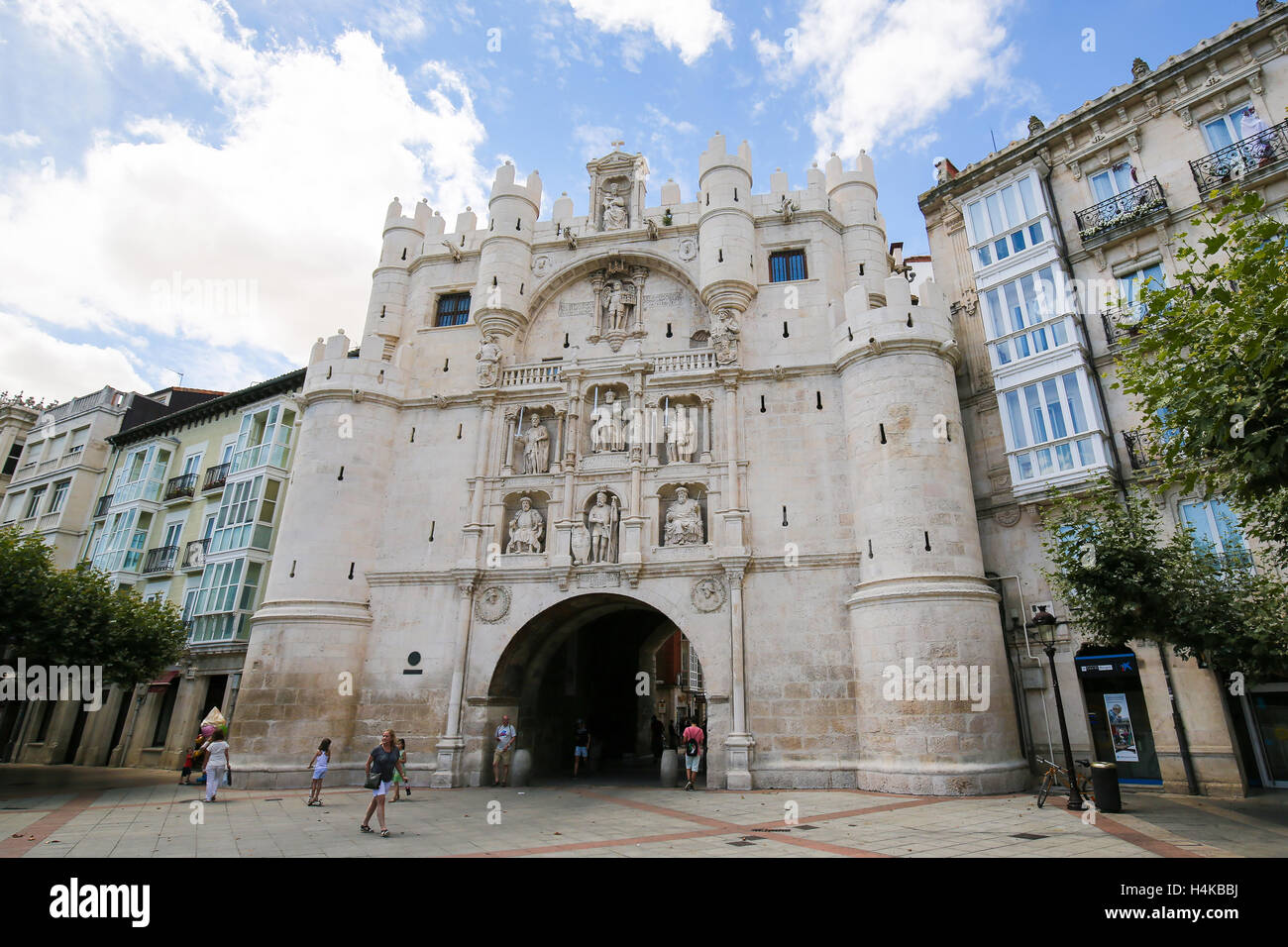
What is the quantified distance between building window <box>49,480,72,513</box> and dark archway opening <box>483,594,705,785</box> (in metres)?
31.1

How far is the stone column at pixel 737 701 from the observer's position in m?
19.0

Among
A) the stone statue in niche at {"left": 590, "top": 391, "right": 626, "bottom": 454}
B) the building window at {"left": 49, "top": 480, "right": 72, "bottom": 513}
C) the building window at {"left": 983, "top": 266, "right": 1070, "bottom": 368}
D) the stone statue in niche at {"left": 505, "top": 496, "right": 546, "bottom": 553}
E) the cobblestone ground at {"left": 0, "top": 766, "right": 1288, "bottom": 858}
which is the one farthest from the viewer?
the building window at {"left": 49, "top": 480, "right": 72, "bottom": 513}

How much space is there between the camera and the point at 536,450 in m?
24.2

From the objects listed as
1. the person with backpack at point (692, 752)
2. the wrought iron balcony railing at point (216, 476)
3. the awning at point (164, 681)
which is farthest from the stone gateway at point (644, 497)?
the awning at point (164, 681)

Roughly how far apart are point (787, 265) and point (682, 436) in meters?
7.72

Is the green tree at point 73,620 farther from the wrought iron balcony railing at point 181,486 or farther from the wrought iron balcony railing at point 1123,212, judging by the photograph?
the wrought iron balcony railing at point 1123,212

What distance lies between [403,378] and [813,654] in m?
17.1

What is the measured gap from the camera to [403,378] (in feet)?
84.7

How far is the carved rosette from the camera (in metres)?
20.7

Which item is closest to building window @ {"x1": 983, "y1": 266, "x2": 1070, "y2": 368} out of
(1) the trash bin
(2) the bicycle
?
(2) the bicycle

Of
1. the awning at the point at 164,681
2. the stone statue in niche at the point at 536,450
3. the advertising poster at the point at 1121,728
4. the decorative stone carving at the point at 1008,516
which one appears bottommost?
the advertising poster at the point at 1121,728

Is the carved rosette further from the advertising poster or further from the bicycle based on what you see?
the advertising poster

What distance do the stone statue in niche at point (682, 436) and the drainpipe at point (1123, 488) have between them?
11.5 meters

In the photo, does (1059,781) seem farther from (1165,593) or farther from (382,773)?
(382,773)
